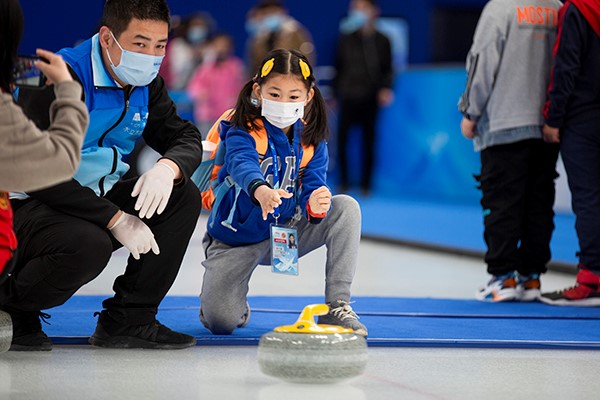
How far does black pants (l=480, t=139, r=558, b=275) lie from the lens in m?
4.75

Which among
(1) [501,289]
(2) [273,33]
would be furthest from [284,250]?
(2) [273,33]

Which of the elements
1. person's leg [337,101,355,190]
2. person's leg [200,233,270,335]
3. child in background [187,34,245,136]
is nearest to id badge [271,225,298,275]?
person's leg [200,233,270,335]

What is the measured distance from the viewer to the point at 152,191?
3.02m

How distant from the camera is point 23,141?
2410mm

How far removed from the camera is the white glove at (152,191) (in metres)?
3.02

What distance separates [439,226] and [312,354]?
5.57 metres

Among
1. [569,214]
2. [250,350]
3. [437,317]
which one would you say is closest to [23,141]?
[250,350]

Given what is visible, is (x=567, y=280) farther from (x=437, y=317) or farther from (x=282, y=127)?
(x=282, y=127)

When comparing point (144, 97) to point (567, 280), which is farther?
point (567, 280)

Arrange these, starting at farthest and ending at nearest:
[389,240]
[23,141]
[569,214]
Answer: [569,214], [389,240], [23,141]

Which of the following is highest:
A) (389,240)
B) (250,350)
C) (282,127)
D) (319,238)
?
(282,127)

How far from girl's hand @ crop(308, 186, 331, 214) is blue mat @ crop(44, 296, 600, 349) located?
46 cm

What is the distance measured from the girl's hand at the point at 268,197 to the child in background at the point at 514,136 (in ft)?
5.79

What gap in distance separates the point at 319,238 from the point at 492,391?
1030 mm
